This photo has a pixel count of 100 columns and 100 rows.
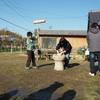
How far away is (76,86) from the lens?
12.3ft

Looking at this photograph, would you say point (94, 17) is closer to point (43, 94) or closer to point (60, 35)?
point (43, 94)

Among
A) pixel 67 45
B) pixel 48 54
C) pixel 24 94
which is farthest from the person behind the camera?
pixel 48 54

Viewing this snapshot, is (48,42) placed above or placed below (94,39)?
above

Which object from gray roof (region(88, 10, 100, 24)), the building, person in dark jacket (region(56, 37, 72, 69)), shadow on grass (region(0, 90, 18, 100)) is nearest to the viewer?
shadow on grass (region(0, 90, 18, 100))

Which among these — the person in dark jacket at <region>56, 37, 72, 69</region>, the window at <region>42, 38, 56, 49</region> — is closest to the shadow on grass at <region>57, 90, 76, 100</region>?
the person in dark jacket at <region>56, 37, 72, 69</region>

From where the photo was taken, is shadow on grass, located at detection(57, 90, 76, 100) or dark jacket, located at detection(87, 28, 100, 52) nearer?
shadow on grass, located at detection(57, 90, 76, 100)

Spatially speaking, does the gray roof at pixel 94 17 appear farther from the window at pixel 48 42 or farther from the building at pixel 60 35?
the window at pixel 48 42

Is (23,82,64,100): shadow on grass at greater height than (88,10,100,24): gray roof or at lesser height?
lesser

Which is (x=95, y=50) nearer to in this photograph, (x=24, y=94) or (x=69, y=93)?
(x=69, y=93)

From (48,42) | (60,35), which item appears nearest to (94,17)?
(60,35)

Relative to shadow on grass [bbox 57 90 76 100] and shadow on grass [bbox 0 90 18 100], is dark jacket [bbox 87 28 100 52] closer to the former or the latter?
shadow on grass [bbox 57 90 76 100]

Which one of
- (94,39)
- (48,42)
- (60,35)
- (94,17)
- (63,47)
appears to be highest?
(94,17)

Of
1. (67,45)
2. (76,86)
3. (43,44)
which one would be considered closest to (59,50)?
(67,45)

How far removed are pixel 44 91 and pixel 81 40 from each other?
18.2 m
